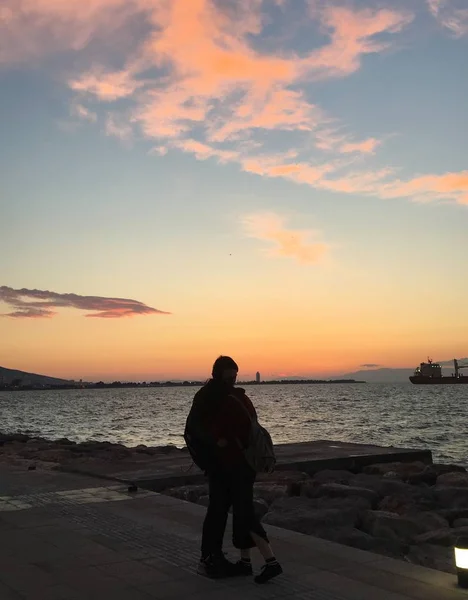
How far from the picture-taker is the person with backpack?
5574 mm

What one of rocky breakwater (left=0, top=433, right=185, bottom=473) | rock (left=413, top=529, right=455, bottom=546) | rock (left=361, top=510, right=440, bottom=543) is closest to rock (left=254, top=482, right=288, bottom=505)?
rock (left=361, top=510, right=440, bottom=543)

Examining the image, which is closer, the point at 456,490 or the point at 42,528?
the point at 42,528

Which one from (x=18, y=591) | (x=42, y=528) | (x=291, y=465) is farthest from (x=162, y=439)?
(x=18, y=591)

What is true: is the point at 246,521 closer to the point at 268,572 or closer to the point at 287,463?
the point at 268,572

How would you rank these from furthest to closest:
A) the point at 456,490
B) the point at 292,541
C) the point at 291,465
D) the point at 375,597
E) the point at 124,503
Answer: the point at 291,465
the point at 456,490
the point at 124,503
the point at 292,541
the point at 375,597

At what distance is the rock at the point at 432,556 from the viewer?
23.3 ft

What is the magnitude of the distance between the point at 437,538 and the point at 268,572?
338 cm

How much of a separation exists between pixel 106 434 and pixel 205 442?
122 feet

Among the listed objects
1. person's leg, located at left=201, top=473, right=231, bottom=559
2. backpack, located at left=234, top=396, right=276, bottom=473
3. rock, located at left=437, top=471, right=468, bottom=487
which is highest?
backpack, located at left=234, top=396, right=276, bottom=473

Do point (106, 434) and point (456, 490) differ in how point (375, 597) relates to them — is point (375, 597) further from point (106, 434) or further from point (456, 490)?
point (106, 434)

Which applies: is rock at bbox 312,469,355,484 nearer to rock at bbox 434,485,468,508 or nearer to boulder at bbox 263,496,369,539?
rock at bbox 434,485,468,508

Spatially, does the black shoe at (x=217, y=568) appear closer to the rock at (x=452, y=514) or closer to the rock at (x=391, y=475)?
the rock at (x=452, y=514)

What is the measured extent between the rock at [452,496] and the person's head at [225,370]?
6510mm

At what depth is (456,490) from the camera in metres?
11.2
